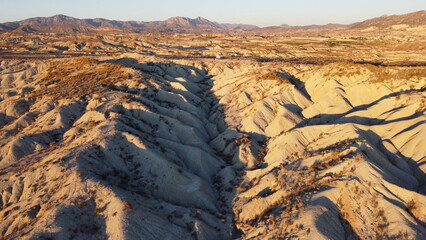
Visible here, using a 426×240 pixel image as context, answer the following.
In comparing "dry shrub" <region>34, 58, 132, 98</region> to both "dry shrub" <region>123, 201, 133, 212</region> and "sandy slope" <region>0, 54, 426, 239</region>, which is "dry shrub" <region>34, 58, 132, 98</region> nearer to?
"sandy slope" <region>0, 54, 426, 239</region>

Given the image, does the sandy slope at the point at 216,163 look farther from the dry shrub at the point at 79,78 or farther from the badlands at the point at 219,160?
the dry shrub at the point at 79,78

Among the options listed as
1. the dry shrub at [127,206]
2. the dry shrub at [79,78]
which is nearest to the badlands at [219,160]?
the dry shrub at [127,206]

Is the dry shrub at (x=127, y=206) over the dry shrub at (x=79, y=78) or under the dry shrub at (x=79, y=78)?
under

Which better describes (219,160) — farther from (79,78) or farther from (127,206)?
(79,78)

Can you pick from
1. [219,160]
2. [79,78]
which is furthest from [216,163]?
[79,78]

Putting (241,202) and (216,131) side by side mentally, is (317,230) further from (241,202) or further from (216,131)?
(216,131)

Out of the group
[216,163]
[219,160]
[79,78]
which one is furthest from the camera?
[79,78]
